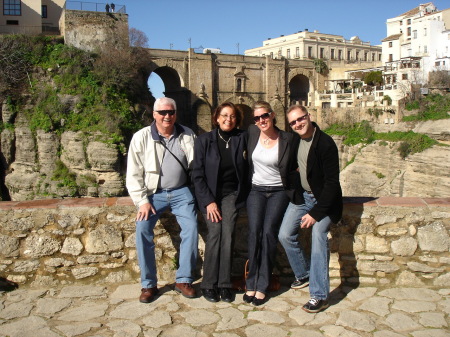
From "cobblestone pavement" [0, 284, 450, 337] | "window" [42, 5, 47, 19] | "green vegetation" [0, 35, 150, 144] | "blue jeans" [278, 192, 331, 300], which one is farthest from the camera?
"window" [42, 5, 47, 19]

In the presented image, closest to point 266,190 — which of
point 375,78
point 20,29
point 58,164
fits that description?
point 58,164

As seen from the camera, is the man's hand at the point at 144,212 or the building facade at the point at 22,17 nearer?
the man's hand at the point at 144,212

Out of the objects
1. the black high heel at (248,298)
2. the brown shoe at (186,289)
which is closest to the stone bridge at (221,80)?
the brown shoe at (186,289)

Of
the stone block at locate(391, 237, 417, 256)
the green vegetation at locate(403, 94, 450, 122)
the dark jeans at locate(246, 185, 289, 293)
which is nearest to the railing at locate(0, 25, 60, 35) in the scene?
the green vegetation at locate(403, 94, 450, 122)

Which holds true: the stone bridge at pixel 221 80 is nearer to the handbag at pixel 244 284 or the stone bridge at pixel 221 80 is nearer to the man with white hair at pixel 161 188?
the man with white hair at pixel 161 188

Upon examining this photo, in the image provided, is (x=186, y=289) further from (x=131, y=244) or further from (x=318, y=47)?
(x=318, y=47)

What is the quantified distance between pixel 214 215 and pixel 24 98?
21.6 m

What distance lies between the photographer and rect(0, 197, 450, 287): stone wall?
4.45 m

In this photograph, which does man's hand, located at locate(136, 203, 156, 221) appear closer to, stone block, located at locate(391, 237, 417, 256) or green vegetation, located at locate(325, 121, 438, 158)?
stone block, located at locate(391, 237, 417, 256)

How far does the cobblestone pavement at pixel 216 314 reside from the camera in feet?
11.6

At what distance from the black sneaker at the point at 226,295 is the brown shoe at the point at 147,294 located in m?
0.60

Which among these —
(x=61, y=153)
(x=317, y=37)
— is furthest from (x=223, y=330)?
(x=317, y=37)

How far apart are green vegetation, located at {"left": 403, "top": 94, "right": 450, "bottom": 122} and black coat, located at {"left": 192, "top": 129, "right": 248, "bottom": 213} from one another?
29405 mm

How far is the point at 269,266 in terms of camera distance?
4.18 metres
